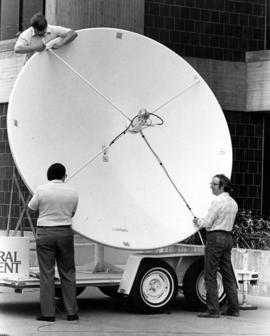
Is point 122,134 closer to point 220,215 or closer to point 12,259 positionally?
point 220,215

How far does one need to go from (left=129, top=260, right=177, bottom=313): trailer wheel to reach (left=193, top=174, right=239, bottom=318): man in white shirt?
54 centimetres

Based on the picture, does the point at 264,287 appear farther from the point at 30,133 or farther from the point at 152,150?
the point at 30,133

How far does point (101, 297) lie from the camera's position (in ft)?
48.9

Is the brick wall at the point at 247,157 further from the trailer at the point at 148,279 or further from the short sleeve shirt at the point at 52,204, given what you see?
the short sleeve shirt at the point at 52,204

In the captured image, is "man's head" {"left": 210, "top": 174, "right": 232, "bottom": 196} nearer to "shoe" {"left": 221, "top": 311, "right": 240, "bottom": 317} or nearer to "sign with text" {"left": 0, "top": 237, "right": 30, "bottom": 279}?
"shoe" {"left": 221, "top": 311, "right": 240, "bottom": 317}

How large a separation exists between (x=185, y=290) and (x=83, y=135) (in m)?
2.55

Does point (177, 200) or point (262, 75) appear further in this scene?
point (262, 75)

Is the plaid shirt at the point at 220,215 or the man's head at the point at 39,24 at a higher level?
the man's head at the point at 39,24

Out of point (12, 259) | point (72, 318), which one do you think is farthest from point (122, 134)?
point (72, 318)

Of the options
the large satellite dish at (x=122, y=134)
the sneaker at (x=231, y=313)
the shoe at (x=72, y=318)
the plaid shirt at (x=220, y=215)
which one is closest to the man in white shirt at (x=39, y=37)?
the large satellite dish at (x=122, y=134)

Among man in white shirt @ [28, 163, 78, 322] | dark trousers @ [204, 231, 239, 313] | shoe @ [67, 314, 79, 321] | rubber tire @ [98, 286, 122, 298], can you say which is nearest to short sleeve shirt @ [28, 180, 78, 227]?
man in white shirt @ [28, 163, 78, 322]

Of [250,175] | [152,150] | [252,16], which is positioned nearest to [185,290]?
[152,150]

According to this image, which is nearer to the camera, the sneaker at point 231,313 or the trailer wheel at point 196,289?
the sneaker at point 231,313

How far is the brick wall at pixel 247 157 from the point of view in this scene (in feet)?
63.9
